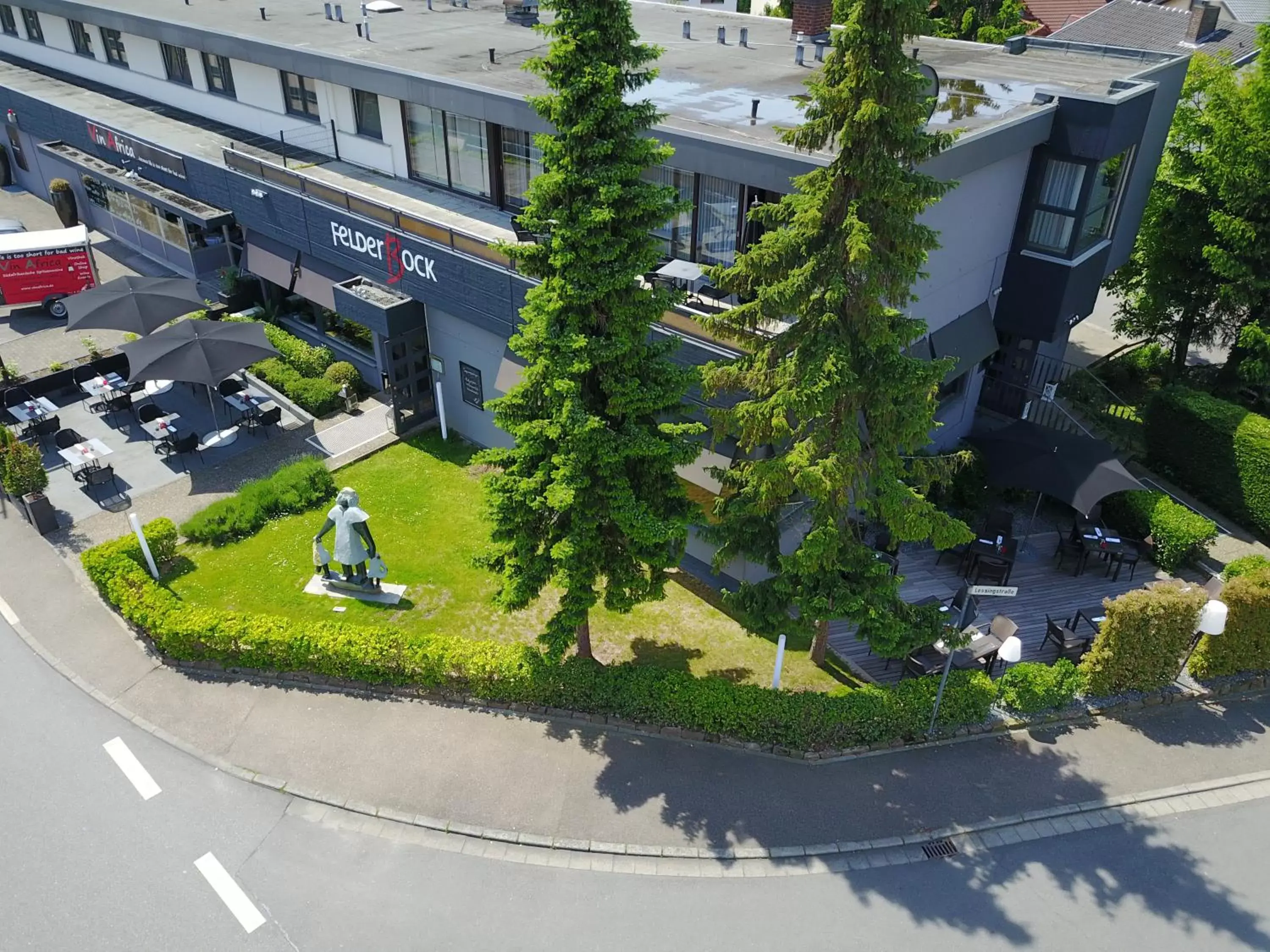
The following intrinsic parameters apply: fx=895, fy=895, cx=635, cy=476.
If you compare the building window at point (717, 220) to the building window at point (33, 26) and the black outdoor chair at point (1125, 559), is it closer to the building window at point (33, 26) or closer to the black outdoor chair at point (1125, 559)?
the black outdoor chair at point (1125, 559)

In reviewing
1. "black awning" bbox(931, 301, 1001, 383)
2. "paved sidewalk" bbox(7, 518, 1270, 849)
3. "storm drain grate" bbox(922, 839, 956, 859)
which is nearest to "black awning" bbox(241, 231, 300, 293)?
"paved sidewalk" bbox(7, 518, 1270, 849)

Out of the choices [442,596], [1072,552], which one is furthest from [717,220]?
[1072,552]

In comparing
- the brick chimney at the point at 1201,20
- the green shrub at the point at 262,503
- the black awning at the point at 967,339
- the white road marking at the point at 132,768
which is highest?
the brick chimney at the point at 1201,20

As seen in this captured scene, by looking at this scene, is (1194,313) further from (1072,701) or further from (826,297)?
(826,297)

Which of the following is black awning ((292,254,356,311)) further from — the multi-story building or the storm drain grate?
the storm drain grate

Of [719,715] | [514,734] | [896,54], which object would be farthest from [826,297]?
[514,734]

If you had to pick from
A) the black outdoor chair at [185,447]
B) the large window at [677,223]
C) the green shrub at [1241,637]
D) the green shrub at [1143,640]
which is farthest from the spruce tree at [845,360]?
the black outdoor chair at [185,447]

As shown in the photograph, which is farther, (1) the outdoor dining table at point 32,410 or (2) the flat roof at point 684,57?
(1) the outdoor dining table at point 32,410

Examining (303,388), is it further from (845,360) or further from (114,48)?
(114,48)
